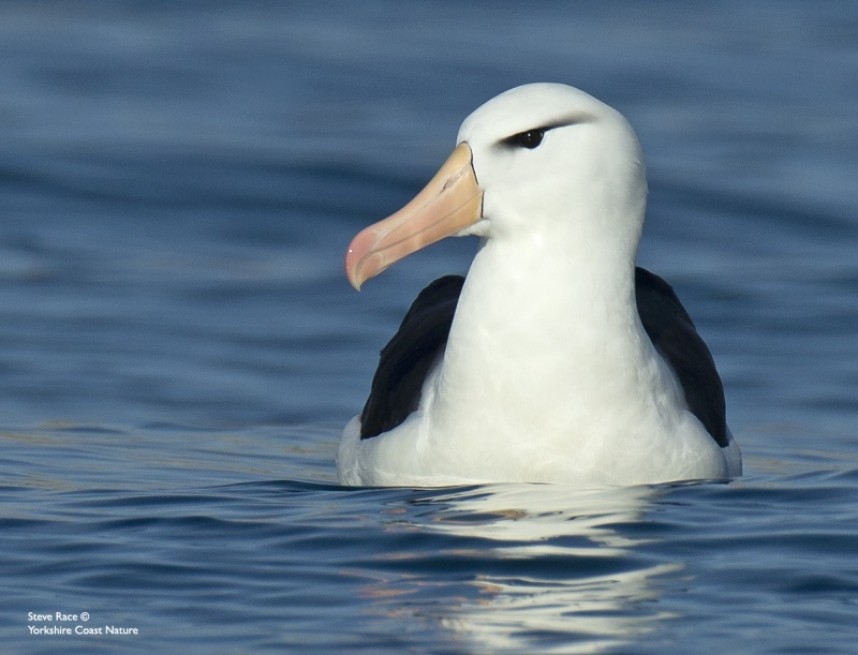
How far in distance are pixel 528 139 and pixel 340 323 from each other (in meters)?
5.13

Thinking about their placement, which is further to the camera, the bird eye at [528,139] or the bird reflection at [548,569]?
the bird eye at [528,139]

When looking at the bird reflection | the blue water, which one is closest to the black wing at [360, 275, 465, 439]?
the blue water

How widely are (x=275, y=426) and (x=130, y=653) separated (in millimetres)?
4135

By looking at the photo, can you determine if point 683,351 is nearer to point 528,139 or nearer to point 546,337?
point 546,337

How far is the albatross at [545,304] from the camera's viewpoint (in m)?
7.11

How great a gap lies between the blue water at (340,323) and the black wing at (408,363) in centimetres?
38

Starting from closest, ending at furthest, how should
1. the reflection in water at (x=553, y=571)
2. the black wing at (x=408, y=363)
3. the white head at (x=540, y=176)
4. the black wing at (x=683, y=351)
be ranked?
the reflection in water at (x=553, y=571)
the white head at (x=540, y=176)
the black wing at (x=408, y=363)
the black wing at (x=683, y=351)

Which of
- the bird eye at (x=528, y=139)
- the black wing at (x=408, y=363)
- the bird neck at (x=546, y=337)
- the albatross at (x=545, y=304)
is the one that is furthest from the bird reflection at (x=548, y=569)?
the bird eye at (x=528, y=139)

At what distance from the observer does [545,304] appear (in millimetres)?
7105

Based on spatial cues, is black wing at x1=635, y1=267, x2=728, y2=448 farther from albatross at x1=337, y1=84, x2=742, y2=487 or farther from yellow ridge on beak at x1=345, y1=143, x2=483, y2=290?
yellow ridge on beak at x1=345, y1=143, x2=483, y2=290

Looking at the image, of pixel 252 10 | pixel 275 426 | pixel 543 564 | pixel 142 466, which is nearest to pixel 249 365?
pixel 275 426

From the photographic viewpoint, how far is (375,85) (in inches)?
757

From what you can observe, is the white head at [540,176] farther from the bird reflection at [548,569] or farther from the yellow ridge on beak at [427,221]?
the bird reflection at [548,569]

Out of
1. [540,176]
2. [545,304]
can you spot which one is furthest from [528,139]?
[545,304]
